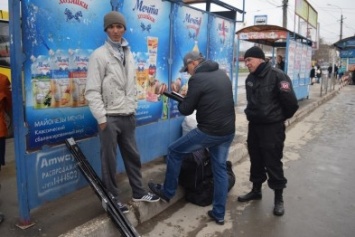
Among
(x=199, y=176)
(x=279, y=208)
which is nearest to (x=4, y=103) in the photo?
(x=199, y=176)

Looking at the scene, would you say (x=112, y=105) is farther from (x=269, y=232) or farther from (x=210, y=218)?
(x=269, y=232)

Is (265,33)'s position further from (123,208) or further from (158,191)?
(123,208)

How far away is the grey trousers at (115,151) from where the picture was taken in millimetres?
3318

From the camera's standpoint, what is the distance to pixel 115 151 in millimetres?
3410

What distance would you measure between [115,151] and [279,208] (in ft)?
6.58

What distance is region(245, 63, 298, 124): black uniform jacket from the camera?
3746mm

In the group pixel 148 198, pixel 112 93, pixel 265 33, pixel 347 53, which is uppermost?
pixel 347 53

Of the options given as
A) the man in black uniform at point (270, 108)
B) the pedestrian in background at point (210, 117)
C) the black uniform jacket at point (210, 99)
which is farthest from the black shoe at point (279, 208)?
the black uniform jacket at point (210, 99)

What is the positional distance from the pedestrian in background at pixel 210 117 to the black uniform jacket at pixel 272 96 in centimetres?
41

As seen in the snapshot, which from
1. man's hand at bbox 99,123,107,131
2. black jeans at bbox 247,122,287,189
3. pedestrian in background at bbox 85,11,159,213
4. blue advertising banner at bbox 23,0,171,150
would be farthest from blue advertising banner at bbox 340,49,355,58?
man's hand at bbox 99,123,107,131

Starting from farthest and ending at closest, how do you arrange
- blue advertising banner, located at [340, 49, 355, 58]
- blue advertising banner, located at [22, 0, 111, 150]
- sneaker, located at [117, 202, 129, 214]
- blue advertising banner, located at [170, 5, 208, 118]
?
blue advertising banner, located at [340, 49, 355, 58] → blue advertising banner, located at [170, 5, 208, 118] → sneaker, located at [117, 202, 129, 214] → blue advertising banner, located at [22, 0, 111, 150]

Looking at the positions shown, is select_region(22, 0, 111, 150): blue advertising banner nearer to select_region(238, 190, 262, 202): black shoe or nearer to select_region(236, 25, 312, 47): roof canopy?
select_region(238, 190, 262, 202): black shoe

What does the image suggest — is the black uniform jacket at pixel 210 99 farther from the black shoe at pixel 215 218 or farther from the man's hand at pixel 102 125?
the black shoe at pixel 215 218

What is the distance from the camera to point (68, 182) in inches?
144
